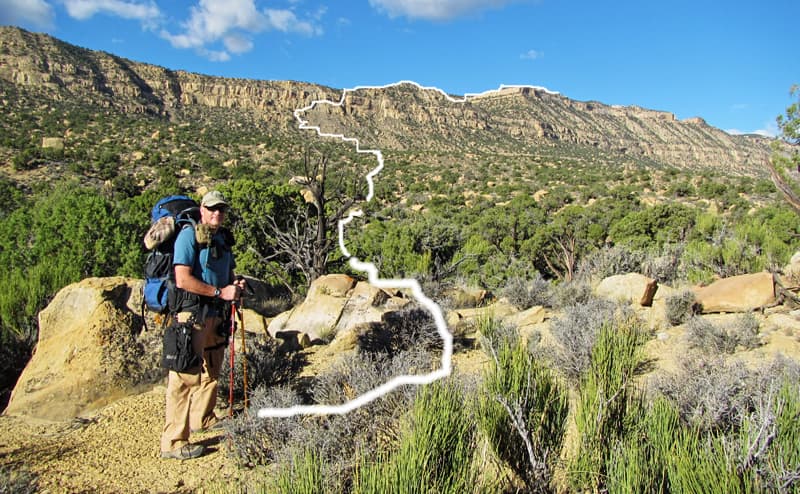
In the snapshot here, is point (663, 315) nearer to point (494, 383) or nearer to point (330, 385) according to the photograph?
point (330, 385)

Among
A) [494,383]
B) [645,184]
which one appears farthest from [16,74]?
[494,383]

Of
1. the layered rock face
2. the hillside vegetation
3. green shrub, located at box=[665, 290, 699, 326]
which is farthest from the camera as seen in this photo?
the layered rock face

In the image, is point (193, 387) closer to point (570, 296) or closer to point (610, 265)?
point (570, 296)

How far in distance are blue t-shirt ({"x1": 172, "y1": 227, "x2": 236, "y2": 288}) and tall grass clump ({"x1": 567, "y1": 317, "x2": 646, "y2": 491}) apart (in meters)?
2.48

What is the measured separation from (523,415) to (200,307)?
231 cm

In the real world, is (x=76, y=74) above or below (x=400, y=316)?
above

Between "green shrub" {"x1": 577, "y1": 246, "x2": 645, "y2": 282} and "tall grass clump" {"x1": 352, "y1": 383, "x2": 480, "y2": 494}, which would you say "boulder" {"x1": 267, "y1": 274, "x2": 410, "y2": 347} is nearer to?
"tall grass clump" {"x1": 352, "y1": 383, "x2": 480, "y2": 494}

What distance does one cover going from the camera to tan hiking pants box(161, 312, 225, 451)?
10.9 feet

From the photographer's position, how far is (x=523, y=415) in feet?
6.72

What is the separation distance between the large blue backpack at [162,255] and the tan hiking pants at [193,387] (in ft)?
0.59

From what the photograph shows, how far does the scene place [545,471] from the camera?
199 centimetres

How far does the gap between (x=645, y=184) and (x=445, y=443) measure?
29730 millimetres

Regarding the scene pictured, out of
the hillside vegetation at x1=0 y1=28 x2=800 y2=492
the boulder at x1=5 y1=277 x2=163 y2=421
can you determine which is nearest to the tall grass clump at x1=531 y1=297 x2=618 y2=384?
the hillside vegetation at x1=0 y1=28 x2=800 y2=492

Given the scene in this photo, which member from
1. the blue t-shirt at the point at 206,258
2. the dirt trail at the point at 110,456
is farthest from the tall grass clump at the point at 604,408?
the blue t-shirt at the point at 206,258
